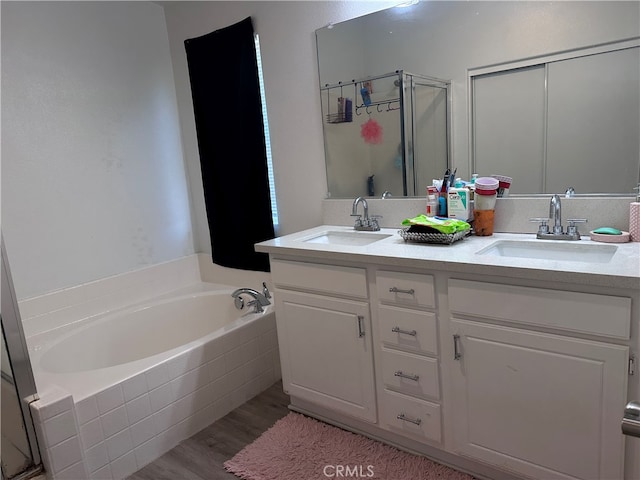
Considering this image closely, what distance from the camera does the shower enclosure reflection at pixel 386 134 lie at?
199cm

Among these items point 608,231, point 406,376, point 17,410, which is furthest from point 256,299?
point 608,231

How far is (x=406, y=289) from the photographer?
1.59 meters

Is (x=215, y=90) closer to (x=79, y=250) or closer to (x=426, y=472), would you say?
(x=79, y=250)

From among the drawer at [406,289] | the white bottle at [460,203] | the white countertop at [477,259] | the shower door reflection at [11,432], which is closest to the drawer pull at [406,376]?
the drawer at [406,289]

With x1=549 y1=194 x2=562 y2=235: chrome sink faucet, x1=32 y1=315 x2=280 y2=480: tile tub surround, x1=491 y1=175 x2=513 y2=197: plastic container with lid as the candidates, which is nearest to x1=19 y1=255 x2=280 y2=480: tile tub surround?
x1=32 y1=315 x2=280 y2=480: tile tub surround

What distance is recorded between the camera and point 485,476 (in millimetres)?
1634

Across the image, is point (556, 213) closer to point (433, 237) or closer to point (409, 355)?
point (433, 237)

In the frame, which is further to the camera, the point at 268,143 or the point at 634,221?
the point at 268,143

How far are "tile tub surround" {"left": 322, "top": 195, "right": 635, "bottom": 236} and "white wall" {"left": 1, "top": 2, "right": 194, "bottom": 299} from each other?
4.95 ft

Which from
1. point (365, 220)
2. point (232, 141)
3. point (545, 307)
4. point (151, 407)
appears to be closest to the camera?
point (545, 307)

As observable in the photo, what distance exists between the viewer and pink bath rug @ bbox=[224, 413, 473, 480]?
5.59 feet

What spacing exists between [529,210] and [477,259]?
20.7 inches

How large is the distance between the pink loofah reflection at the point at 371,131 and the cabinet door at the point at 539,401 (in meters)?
1.07

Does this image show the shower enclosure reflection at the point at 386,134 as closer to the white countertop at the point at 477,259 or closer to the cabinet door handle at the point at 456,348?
the white countertop at the point at 477,259
